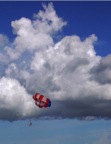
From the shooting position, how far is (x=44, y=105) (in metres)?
196

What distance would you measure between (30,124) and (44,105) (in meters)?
13.2

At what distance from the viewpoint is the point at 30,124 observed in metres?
188
